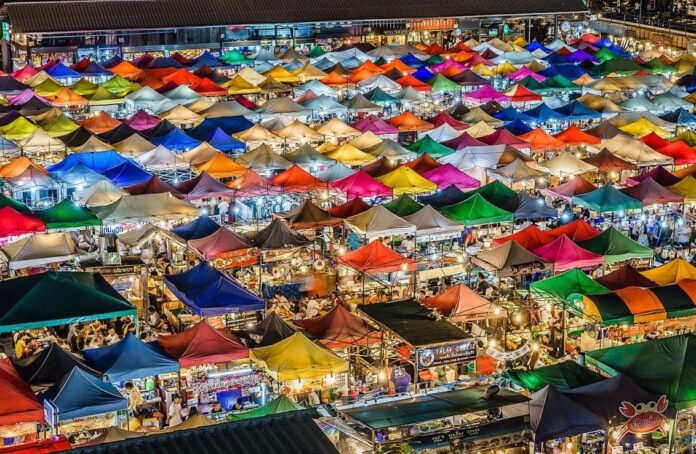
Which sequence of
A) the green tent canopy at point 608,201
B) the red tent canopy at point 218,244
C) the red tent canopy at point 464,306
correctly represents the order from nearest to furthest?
the red tent canopy at point 464,306 < the red tent canopy at point 218,244 < the green tent canopy at point 608,201

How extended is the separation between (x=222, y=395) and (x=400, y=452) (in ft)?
15.6

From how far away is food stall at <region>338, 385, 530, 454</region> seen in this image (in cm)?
1212

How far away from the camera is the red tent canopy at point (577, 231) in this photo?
821 inches

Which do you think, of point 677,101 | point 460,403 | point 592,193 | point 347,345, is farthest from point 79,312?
point 677,101

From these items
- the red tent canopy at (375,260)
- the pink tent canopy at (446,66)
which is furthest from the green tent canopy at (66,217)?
the pink tent canopy at (446,66)

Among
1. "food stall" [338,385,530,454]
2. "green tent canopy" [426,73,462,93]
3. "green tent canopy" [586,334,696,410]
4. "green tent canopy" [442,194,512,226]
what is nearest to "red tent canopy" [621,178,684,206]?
"green tent canopy" [442,194,512,226]

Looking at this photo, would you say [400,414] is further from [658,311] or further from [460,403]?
[658,311]

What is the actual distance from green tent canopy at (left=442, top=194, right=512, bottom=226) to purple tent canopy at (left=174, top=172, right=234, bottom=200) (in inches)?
205

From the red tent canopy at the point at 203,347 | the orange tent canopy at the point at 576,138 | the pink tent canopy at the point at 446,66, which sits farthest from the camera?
the pink tent canopy at the point at 446,66

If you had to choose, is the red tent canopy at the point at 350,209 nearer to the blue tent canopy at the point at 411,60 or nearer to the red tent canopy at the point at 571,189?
the red tent canopy at the point at 571,189

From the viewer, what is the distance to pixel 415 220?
860 inches

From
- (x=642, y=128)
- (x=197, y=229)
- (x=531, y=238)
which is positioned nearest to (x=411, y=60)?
(x=642, y=128)

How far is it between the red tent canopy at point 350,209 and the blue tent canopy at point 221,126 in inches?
330

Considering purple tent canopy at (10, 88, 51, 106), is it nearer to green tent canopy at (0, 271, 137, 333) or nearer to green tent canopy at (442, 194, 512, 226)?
green tent canopy at (442, 194, 512, 226)
